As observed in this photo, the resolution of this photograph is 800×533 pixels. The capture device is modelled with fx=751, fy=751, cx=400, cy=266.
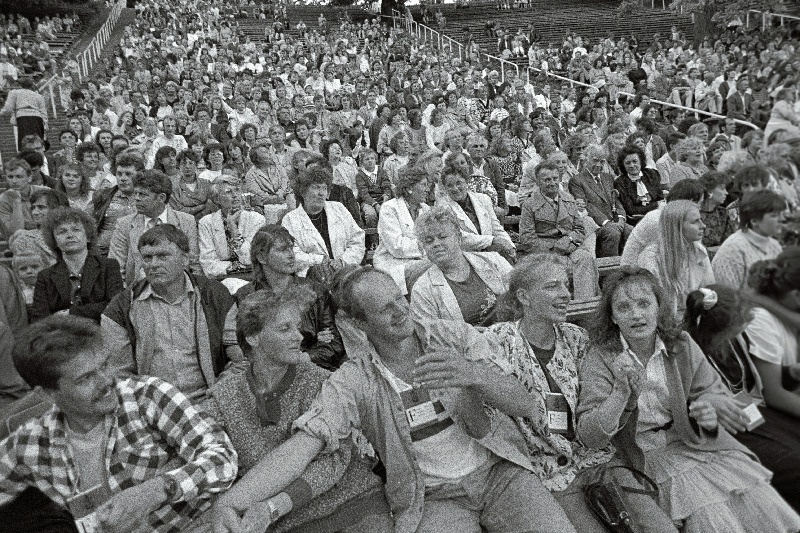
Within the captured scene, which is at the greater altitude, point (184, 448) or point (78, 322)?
point (78, 322)

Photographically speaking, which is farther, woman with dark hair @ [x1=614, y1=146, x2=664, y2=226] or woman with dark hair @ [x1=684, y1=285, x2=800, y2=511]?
woman with dark hair @ [x1=614, y1=146, x2=664, y2=226]

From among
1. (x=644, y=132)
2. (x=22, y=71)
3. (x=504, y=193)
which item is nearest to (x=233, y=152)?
(x=504, y=193)

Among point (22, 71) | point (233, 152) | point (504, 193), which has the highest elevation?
point (22, 71)

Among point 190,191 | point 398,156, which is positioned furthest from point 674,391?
point 398,156

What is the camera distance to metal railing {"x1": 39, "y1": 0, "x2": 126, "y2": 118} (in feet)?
46.0

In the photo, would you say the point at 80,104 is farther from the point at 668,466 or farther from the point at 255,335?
the point at 668,466

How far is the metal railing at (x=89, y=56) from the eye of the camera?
14.0m

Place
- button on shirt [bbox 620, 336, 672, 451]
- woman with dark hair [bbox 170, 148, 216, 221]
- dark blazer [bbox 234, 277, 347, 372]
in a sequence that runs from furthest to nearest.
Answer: woman with dark hair [bbox 170, 148, 216, 221] → dark blazer [bbox 234, 277, 347, 372] → button on shirt [bbox 620, 336, 672, 451]

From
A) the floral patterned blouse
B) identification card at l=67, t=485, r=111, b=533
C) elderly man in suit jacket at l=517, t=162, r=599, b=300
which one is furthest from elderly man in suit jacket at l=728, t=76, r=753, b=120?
identification card at l=67, t=485, r=111, b=533

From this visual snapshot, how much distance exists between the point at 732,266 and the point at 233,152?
6807mm

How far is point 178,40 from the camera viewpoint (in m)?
20.5

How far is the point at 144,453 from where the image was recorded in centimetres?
231

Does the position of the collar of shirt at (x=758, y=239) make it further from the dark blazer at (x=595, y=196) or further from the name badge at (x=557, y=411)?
the dark blazer at (x=595, y=196)

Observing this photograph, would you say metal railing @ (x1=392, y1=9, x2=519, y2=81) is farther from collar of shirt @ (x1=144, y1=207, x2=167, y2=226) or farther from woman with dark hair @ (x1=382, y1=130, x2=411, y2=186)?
collar of shirt @ (x1=144, y1=207, x2=167, y2=226)
